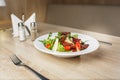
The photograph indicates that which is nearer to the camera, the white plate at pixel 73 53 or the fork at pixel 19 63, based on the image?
the fork at pixel 19 63

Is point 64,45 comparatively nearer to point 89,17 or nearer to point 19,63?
point 19,63

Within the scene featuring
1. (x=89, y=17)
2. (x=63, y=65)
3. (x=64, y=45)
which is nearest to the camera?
(x=63, y=65)

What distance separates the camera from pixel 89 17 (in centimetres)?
223

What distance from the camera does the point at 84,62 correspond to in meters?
0.83

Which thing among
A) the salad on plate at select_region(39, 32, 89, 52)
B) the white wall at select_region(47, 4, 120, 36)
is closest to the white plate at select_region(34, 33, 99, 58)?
the salad on plate at select_region(39, 32, 89, 52)

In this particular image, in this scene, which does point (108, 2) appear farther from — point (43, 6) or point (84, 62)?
point (84, 62)

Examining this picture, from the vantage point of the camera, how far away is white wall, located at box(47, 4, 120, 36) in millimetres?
2014

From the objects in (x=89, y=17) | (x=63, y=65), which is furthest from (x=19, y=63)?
(x=89, y=17)

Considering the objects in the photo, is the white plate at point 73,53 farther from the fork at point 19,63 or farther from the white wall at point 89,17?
the white wall at point 89,17

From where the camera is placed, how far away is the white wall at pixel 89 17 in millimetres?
2014

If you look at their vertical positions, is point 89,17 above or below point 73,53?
below

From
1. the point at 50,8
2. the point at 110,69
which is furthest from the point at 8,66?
the point at 50,8

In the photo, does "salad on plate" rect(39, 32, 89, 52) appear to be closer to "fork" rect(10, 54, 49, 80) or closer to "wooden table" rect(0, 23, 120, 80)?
"wooden table" rect(0, 23, 120, 80)

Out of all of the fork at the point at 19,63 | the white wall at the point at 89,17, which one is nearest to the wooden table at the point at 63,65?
Answer: the fork at the point at 19,63
